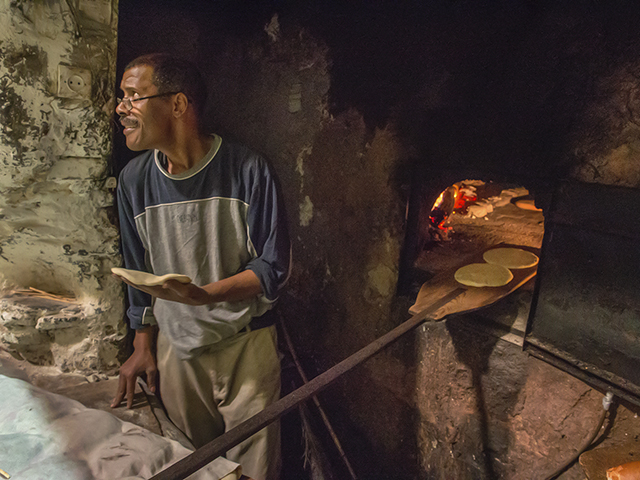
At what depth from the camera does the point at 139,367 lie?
6.35 feet

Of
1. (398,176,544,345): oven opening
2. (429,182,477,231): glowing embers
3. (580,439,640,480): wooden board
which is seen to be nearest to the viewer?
(580,439,640,480): wooden board

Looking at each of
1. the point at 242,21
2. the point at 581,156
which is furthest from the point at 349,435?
the point at 242,21

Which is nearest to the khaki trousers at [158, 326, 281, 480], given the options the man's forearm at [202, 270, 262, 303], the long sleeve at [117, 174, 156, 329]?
the long sleeve at [117, 174, 156, 329]

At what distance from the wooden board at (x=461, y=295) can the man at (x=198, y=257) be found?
0.62 metres

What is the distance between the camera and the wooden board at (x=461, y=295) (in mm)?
1486

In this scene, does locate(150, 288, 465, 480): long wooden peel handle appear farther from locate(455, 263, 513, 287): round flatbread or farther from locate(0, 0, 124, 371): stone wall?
locate(0, 0, 124, 371): stone wall

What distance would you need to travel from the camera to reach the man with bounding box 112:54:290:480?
4.50 feet

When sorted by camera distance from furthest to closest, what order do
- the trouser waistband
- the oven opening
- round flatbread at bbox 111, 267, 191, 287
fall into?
1. the trouser waistband
2. the oven opening
3. round flatbread at bbox 111, 267, 191, 287

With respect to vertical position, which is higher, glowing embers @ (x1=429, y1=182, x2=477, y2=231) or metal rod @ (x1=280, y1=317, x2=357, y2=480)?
glowing embers @ (x1=429, y1=182, x2=477, y2=231)

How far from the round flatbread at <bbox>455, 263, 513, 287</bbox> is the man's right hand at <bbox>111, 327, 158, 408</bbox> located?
152 cm

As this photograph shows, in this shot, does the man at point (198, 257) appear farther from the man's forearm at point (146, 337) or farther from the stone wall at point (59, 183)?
the stone wall at point (59, 183)

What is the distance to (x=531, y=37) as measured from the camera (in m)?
1.30

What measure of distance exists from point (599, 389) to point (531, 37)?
1.28m

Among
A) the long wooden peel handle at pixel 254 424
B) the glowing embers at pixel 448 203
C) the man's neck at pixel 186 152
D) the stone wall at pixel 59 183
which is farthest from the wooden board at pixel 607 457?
the stone wall at pixel 59 183
